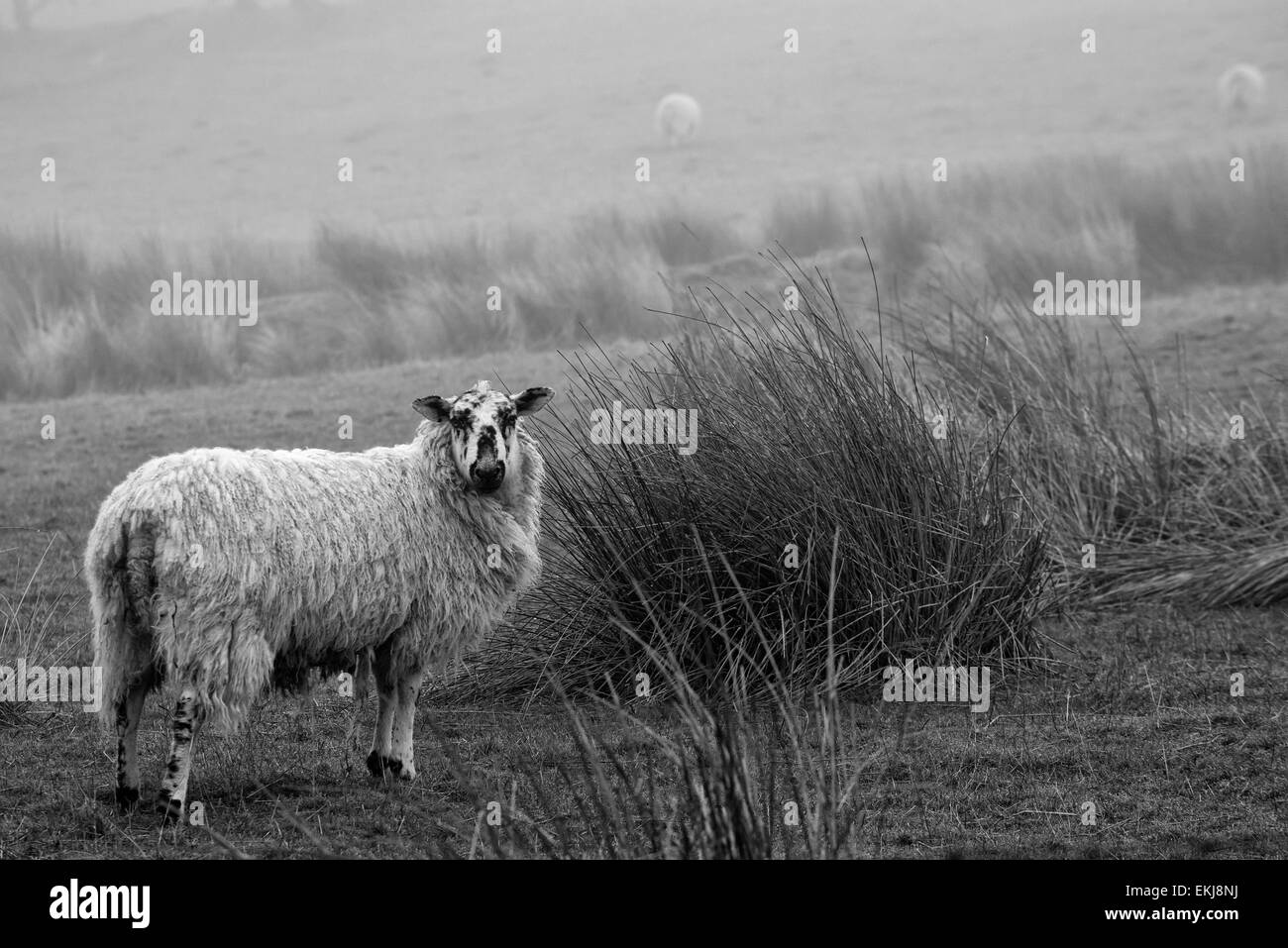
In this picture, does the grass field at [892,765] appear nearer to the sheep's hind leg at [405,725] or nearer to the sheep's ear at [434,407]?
the sheep's hind leg at [405,725]

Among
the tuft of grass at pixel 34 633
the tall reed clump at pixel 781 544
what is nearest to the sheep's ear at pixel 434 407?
the tall reed clump at pixel 781 544

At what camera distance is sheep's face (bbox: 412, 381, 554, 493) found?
19.6ft

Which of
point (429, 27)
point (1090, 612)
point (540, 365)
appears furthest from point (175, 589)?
point (429, 27)

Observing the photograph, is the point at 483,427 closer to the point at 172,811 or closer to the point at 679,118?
the point at 172,811

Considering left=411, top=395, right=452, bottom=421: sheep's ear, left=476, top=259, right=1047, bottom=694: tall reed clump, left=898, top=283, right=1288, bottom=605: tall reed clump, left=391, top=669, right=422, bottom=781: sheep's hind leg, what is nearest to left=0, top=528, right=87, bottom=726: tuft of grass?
left=391, top=669, right=422, bottom=781: sheep's hind leg

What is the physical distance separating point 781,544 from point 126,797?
3010 millimetres

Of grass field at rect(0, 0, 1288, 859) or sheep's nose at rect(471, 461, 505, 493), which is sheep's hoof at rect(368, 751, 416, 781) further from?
sheep's nose at rect(471, 461, 505, 493)

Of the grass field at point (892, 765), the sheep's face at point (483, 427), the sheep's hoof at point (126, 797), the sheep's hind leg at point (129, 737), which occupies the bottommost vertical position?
the grass field at point (892, 765)

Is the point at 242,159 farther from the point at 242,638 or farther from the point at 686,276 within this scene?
the point at 242,638

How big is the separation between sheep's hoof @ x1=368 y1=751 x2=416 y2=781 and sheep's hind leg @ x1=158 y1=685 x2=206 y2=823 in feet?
2.89

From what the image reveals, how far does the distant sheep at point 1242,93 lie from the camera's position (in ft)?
110

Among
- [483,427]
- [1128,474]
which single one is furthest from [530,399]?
[1128,474]

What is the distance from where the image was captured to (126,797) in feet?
18.3
